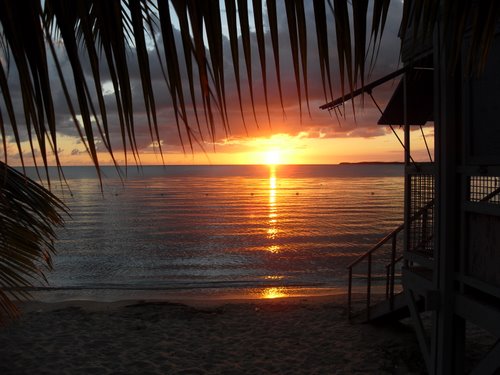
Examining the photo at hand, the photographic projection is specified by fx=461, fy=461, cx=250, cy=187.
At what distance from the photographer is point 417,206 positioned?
6.76m

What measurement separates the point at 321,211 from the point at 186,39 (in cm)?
4516

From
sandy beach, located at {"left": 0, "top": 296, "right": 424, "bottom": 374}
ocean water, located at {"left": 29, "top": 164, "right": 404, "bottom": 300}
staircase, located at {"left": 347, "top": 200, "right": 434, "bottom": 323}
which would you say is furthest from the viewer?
ocean water, located at {"left": 29, "top": 164, "right": 404, "bottom": 300}

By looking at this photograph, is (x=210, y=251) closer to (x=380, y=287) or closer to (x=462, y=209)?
(x=380, y=287)

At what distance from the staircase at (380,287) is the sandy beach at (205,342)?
0.46 meters

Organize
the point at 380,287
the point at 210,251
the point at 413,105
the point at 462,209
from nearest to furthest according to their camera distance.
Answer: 1. the point at 462,209
2. the point at 413,105
3. the point at 380,287
4. the point at 210,251

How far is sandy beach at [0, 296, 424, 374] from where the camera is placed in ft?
28.8

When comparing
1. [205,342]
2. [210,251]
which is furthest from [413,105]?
[210,251]

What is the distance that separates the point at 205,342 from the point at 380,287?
916 cm

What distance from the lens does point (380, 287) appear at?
57.1 ft

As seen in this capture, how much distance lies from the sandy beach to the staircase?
1.50 feet

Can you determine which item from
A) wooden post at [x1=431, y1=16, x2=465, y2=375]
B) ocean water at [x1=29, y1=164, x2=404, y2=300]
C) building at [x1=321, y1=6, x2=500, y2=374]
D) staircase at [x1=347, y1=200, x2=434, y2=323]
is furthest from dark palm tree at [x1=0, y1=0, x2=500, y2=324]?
ocean water at [x1=29, y1=164, x2=404, y2=300]

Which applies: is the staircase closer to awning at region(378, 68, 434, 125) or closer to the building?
the building

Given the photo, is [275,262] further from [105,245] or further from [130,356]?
[130,356]

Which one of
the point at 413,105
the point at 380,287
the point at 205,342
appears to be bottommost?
the point at 380,287
